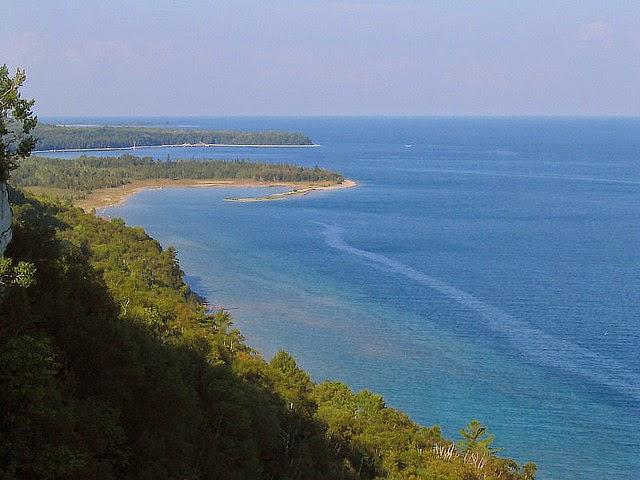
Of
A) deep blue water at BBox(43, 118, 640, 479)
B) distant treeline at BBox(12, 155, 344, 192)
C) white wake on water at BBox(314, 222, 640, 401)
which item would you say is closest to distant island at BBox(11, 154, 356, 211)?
distant treeline at BBox(12, 155, 344, 192)

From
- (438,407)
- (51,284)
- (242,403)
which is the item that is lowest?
(438,407)

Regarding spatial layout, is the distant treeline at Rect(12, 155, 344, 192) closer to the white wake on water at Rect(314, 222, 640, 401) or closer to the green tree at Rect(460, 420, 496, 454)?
the white wake on water at Rect(314, 222, 640, 401)

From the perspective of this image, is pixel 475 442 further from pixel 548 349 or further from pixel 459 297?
pixel 459 297

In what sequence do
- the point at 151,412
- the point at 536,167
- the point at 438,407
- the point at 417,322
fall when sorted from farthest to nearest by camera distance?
the point at 536,167
the point at 417,322
the point at 438,407
the point at 151,412

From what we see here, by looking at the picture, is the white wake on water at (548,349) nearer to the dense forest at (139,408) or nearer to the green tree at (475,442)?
the green tree at (475,442)

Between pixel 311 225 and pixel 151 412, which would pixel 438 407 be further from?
pixel 311 225

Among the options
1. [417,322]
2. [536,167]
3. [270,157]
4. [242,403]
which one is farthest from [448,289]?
[270,157]
